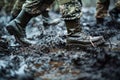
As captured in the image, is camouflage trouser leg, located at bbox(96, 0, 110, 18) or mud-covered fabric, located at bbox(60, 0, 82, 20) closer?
mud-covered fabric, located at bbox(60, 0, 82, 20)

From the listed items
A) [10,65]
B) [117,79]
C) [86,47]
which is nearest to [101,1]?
[86,47]

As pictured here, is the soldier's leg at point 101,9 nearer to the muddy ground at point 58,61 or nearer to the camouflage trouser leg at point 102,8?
the camouflage trouser leg at point 102,8

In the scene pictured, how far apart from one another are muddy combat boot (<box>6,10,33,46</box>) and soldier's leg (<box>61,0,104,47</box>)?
67 cm

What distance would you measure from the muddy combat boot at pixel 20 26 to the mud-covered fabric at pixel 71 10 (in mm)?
648

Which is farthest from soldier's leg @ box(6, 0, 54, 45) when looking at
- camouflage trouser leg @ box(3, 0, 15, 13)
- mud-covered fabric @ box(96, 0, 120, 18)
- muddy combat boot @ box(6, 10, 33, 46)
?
camouflage trouser leg @ box(3, 0, 15, 13)

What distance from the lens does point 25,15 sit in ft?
14.2

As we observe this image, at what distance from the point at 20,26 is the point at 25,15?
0.21 metres

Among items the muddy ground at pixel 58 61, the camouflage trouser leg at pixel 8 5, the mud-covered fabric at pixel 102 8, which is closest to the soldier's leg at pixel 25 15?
the muddy ground at pixel 58 61

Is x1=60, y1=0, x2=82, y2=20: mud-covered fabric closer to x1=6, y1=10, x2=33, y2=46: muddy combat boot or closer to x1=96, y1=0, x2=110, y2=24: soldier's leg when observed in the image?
x1=6, y1=10, x2=33, y2=46: muddy combat boot

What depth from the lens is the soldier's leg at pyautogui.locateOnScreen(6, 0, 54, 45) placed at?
420 cm

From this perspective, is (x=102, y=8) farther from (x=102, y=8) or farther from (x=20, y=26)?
(x=20, y=26)

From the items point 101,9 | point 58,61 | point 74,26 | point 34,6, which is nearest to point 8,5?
point 101,9

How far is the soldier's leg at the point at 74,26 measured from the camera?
389 centimetres

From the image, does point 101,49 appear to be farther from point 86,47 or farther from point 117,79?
point 117,79
